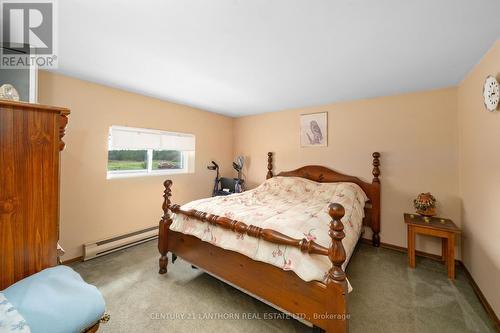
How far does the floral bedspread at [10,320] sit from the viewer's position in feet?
2.09

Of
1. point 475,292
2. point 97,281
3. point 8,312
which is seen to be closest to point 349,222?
point 475,292

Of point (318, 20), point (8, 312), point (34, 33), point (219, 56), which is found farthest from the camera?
point (219, 56)

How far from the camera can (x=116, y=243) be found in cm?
267

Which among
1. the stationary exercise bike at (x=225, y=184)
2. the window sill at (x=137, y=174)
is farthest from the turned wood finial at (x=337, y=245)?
the window sill at (x=137, y=174)

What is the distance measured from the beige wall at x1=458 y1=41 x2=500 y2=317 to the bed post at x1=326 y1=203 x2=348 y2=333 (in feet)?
4.66

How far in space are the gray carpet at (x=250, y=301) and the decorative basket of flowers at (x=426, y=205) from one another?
2.09 feet

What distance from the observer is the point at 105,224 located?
2662mm

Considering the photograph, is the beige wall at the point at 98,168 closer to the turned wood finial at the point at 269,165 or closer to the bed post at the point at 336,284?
the turned wood finial at the point at 269,165

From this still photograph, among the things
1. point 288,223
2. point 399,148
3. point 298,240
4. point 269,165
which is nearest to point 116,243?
point 288,223

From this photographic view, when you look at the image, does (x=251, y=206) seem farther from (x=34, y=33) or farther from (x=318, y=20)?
(x=34, y=33)

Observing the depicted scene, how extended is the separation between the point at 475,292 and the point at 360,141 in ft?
6.72

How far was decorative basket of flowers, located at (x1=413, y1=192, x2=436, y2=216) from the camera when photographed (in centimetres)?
247

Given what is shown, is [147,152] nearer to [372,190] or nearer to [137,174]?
[137,174]

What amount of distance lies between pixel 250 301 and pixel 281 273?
1.97ft
